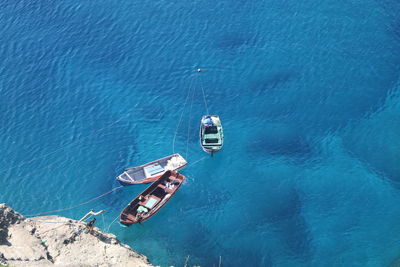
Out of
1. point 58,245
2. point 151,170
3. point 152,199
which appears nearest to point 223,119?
point 151,170

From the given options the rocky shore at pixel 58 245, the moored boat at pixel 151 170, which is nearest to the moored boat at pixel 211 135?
the moored boat at pixel 151 170

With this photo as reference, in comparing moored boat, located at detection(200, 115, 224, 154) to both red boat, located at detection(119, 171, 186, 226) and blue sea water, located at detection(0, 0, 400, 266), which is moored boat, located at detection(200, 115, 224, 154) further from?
red boat, located at detection(119, 171, 186, 226)

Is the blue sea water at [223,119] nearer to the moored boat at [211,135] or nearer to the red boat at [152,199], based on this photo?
the red boat at [152,199]

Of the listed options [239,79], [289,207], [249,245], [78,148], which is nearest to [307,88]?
[239,79]

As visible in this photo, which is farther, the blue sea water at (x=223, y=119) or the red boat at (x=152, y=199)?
the red boat at (x=152, y=199)

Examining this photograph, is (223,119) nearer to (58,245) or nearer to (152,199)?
(152,199)

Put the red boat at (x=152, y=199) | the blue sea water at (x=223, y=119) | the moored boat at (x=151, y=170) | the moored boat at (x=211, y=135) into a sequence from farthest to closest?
1. the moored boat at (x=211, y=135)
2. the moored boat at (x=151, y=170)
3. the red boat at (x=152, y=199)
4. the blue sea water at (x=223, y=119)

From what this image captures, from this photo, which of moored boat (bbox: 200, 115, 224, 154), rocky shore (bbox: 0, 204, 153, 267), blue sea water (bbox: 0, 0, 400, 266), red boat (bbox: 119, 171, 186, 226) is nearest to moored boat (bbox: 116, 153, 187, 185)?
red boat (bbox: 119, 171, 186, 226)
